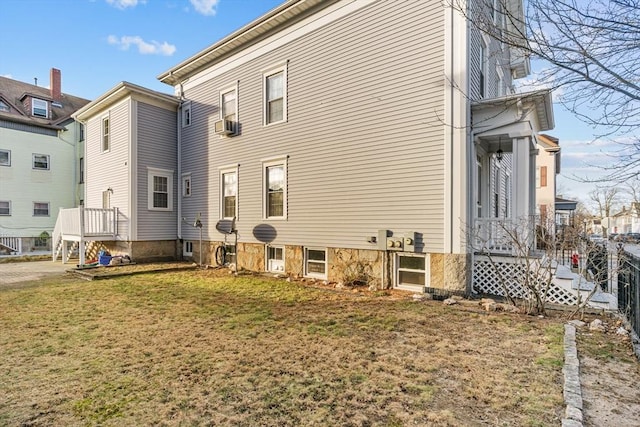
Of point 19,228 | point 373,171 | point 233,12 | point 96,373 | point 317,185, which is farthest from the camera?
point 19,228

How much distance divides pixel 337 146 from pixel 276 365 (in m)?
6.12

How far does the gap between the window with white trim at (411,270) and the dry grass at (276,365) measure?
0.97 meters

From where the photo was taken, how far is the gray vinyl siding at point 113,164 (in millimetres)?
12367

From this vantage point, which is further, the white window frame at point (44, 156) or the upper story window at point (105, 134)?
the white window frame at point (44, 156)

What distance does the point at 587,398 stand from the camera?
2.97m

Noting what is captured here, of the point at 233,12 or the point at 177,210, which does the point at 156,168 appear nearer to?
the point at 177,210

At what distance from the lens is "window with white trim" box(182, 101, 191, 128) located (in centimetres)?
1314

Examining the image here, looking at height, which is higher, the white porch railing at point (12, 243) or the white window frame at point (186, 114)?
the white window frame at point (186, 114)

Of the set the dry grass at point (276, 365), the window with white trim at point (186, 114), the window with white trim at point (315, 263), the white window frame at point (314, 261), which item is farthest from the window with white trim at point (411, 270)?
the window with white trim at point (186, 114)

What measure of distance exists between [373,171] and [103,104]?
37.9 feet

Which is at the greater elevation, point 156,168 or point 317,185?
point 156,168

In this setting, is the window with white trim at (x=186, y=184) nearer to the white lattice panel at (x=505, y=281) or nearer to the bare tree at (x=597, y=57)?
the white lattice panel at (x=505, y=281)

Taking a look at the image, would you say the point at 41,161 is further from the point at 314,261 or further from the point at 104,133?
the point at 314,261

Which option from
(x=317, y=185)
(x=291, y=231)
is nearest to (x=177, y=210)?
(x=291, y=231)
